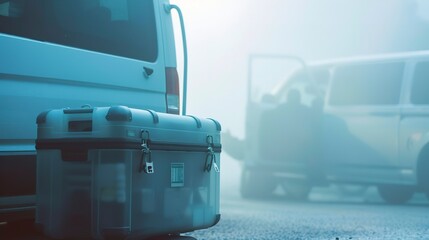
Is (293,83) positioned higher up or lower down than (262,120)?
higher up

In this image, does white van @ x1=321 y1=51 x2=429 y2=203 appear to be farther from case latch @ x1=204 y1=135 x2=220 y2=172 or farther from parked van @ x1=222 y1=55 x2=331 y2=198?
case latch @ x1=204 y1=135 x2=220 y2=172

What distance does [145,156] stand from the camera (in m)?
3.61

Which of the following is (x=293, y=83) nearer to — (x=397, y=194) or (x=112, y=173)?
(x=397, y=194)

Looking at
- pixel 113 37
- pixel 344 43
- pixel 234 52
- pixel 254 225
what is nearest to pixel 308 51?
pixel 344 43

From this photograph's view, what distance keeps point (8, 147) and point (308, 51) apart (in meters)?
20.2

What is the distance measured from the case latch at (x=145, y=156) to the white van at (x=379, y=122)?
642cm

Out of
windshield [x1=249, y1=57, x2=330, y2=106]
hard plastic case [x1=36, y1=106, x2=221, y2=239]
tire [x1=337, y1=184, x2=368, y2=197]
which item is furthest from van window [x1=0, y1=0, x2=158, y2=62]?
tire [x1=337, y1=184, x2=368, y2=197]

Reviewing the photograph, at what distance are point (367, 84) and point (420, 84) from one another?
0.79 metres

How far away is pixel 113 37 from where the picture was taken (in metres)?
4.54

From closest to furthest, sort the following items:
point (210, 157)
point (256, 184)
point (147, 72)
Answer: point (210, 157)
point (147, 72)
point (256, 184)

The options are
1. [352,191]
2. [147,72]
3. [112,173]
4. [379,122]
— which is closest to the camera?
[112,173]

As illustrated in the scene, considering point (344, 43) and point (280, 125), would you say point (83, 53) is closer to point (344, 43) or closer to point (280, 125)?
point (280, 125)

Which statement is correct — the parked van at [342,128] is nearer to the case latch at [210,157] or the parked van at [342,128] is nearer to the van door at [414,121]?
the van door at [414,121]

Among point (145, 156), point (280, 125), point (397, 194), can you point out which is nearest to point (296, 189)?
point (280, 125)
